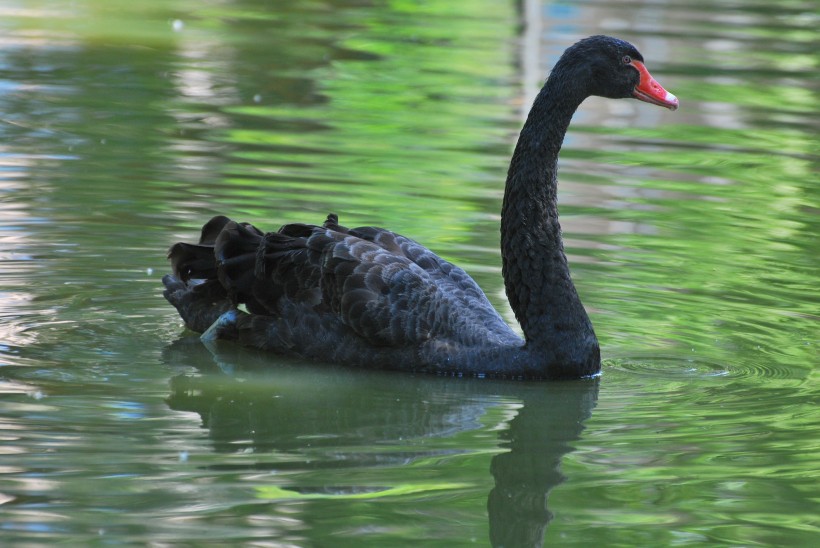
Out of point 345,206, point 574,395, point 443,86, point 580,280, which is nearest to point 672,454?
point 574,395

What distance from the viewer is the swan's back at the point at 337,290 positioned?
7297mm

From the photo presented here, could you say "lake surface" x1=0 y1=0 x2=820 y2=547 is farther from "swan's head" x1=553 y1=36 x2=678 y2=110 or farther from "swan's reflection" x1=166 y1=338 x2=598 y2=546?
"swan's head" x1=553 y1=36 x2=678 y2=110

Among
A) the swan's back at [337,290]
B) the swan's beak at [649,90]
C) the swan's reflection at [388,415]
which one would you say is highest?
the swan's beak at [649,90]

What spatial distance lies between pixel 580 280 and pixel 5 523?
495 cm

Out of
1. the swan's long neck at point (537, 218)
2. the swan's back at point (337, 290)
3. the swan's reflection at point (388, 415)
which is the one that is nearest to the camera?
the swan's reflection at point (388, 415)

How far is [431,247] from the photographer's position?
385 inches

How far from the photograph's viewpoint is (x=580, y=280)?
9.24 metres

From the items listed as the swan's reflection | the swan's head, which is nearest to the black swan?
the swan's head

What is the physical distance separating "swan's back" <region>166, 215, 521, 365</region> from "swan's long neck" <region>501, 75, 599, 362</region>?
23cm

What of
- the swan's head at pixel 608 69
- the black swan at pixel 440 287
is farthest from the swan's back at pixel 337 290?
the swan's head at pixel 608 69

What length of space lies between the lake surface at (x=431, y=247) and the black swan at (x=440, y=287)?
145 mm

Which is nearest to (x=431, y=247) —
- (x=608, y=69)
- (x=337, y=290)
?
(x=337, y=290)

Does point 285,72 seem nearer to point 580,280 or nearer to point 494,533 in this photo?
point 580,280

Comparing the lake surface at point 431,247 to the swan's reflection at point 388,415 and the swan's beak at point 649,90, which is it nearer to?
the swan's reflection at point 388,415
